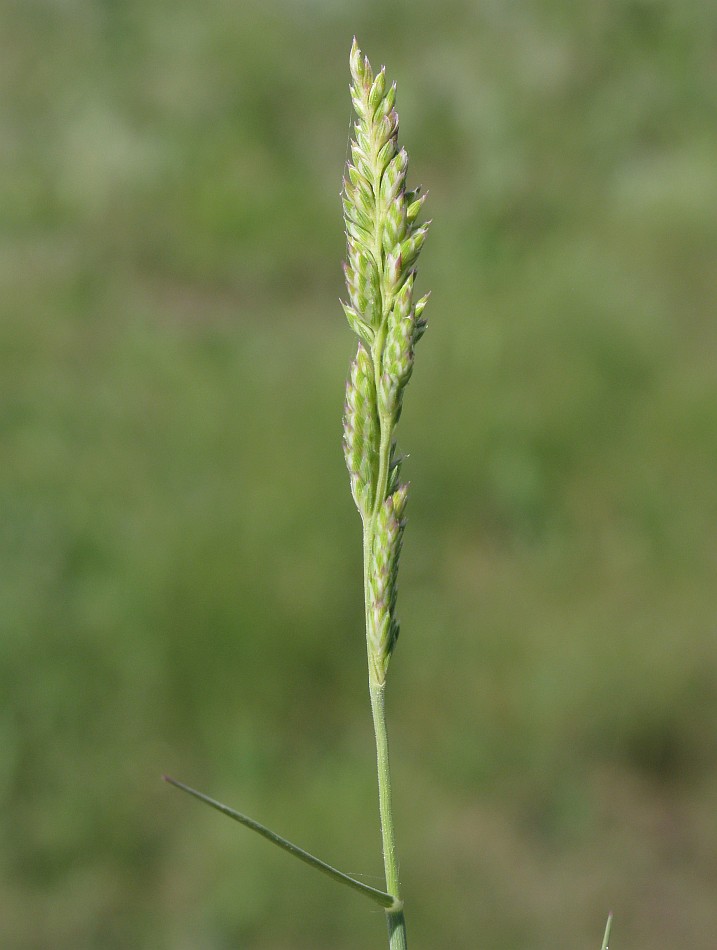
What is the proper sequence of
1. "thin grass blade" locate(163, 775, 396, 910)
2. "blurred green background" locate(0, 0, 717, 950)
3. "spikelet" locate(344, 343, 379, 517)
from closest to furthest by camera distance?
"thin grass blade" locate(163, 775, 396, 910), "spikelet" locate(344, 343, 379, 517), "blurred green background" locate(0, 0, 717, 950)

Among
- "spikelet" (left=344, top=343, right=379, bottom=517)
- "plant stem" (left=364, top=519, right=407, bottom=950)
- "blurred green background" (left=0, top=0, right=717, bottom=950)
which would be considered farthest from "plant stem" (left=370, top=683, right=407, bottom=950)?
"blurred green background" (left=0, top=0, right=717, bottom=950)

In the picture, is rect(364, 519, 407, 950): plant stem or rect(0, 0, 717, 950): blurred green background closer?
rect(364, 519, 407, 950): plant stem

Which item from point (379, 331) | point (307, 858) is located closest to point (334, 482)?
point (379, 331)

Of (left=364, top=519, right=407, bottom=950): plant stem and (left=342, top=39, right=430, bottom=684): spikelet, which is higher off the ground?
(left=342, top=39, right=430, bottom=684): spikelet

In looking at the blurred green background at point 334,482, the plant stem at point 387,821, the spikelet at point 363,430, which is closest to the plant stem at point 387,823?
the plant stem at point 387,821

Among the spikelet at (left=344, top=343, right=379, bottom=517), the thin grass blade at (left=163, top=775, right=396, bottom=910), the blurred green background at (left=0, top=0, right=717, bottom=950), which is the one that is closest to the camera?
the thin grass blade at (left=163, top=775, right=396, bottom=910)

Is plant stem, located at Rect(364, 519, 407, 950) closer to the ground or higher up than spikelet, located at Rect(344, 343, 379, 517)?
closer to the ground

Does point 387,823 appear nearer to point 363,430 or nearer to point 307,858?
point 307,858

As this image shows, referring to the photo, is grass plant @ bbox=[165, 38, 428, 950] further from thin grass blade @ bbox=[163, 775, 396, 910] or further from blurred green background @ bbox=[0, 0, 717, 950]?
blurred green background @ bbox=[0, 0, 717, 950]

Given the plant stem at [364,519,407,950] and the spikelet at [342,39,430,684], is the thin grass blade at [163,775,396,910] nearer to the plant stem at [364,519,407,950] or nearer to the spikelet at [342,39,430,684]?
the plant stem at [364,519,407,950]
